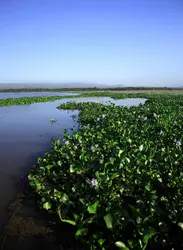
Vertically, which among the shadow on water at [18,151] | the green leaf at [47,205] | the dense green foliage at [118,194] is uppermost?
the dense green foliage at [118,194]

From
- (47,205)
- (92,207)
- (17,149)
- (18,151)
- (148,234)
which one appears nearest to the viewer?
(148,234)

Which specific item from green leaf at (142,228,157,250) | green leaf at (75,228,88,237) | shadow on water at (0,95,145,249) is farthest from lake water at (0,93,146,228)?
green leaf at (142,228,157,250)

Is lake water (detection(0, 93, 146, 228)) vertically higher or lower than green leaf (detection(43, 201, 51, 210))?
lower

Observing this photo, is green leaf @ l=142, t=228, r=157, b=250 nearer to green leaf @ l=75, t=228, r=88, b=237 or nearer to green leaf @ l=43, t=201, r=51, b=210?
green leaf @ l=75, t=228, r=88, b=237

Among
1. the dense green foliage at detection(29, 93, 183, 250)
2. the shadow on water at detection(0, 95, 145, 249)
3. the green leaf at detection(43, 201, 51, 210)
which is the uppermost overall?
the dense green foliage at detection(29, 93, 183, 250)

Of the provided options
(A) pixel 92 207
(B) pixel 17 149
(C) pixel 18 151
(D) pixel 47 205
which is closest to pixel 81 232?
(A) pixel 92 207

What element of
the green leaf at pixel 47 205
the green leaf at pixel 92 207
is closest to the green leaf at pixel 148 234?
the green leaf at pixel 92 207

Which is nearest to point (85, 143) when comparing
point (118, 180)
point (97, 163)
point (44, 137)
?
point (97, 163)

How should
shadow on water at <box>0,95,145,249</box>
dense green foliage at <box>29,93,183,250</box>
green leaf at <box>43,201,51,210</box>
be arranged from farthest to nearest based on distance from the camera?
shadow on water at <box>0,95,145,249</box>
green leaf at <box>43,201,51,210</box>
dense green foliage at <box>29,93,183,250</box>

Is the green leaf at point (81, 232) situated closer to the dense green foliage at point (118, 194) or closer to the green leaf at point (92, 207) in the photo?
the dense green foliage at point (118, 194)

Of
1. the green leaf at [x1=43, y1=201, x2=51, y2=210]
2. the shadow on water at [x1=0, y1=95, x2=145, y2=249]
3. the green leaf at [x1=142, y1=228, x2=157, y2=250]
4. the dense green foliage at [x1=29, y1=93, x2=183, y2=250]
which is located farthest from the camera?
the shadow on water at [x1=0, y1=95, x2=145, y2=249]

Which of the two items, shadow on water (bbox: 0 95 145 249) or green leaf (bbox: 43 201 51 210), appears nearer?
green leaf (bbox: 43 201 51 210)

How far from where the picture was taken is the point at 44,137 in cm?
787

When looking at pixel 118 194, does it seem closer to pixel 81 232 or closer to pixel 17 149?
pixel 81 232
